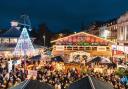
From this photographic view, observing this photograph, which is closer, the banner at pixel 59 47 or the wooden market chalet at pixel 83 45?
the wooden market chalet at pixel 83 45

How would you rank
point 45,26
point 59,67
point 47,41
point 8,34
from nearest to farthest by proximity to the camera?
point 59,67 < point 8,34 < point 47,41 < point 45,26

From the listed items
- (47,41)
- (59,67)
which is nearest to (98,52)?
(59,67)

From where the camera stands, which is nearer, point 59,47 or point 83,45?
point 83,45

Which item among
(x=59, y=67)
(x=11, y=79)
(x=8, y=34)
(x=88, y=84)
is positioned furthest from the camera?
(x=8, y=34)

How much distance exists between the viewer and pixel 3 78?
968 inches

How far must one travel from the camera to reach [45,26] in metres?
131

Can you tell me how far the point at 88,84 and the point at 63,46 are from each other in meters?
46.4

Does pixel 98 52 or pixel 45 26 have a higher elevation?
pixel 45 26

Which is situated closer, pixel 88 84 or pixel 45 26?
pixel 88 84

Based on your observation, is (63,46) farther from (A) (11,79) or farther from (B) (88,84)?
(B) (88,84)

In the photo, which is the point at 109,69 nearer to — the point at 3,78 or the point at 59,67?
the point at 59,67

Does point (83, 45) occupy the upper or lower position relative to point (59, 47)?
upper

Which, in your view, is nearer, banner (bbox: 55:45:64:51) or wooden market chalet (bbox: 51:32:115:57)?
wooden market chalet (bbox: 51:32:115:57)

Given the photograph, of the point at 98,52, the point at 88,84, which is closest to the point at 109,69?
the point at 98,52
